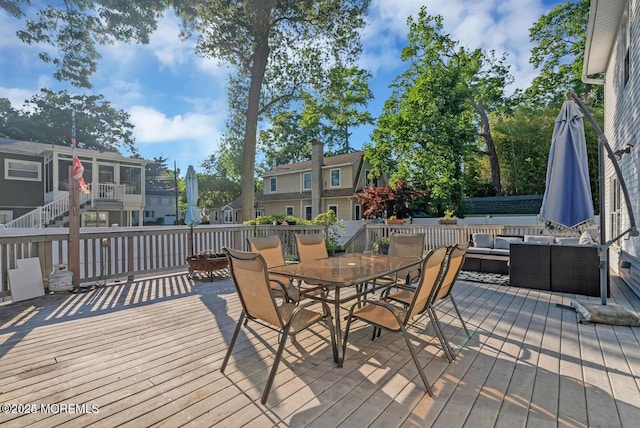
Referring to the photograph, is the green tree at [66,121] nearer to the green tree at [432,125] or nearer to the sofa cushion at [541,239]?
the green tree at [432,125]

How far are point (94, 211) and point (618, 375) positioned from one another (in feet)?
62.5

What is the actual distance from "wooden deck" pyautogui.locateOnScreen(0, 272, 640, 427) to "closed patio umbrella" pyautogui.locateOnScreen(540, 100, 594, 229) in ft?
4.05

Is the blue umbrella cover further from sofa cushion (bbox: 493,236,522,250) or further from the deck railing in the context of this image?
sofa cushion (bbox: 493,236,522,250)

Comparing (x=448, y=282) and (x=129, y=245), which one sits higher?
(x=129, y=245)

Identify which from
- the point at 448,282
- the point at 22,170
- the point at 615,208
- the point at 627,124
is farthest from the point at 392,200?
the point at 22,170

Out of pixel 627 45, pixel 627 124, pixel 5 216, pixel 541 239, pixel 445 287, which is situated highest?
pixel 627 45

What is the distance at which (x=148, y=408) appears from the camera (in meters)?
1.97

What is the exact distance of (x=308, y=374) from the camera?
2.40m

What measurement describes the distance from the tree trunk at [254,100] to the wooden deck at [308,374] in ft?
26.2

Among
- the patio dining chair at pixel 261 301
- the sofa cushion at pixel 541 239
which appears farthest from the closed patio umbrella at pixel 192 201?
the sofa cushion at pixel 541 239

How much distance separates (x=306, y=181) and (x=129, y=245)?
1523 centimetres

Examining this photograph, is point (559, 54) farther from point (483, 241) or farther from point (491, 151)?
point (483, 241)

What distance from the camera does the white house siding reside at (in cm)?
465

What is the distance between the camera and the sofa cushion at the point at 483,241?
7293 mm
